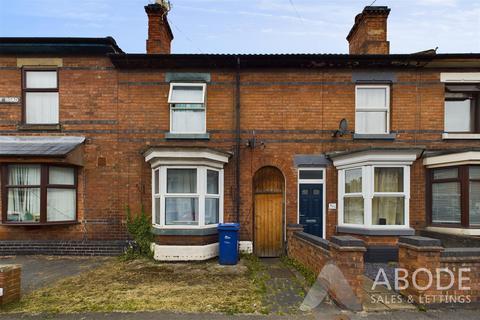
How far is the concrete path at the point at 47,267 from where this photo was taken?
22.7 ft

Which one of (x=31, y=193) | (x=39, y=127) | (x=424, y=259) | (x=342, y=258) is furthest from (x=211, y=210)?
(x=39, y=127)

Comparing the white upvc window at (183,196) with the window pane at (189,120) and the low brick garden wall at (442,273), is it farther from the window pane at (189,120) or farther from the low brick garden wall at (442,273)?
the low brick garden wall at (442,273)

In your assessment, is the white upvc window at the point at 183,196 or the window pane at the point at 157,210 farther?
the window pane at the point at 157,210

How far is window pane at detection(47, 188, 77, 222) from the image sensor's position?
9.42m

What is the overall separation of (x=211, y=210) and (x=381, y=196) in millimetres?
4823

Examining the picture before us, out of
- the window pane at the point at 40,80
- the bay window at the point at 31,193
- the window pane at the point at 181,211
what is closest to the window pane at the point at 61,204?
the bay window at the point at 31,193

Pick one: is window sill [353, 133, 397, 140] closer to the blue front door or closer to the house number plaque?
the blue front door

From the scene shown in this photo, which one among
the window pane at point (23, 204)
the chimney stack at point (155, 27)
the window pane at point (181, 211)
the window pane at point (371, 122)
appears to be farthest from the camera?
the chimney stack at point (155, 27)

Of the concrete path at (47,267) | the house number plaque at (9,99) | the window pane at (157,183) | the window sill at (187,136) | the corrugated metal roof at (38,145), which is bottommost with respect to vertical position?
the concrete path at (47,267)

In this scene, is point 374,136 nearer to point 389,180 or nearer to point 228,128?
point 389,180

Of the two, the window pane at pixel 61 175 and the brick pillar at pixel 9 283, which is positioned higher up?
the window pane at pixel 61 175

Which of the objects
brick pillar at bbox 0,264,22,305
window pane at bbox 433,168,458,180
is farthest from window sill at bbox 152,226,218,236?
window pane at bbox 433,168,458,180

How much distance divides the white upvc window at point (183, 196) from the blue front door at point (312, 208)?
2.71 metres

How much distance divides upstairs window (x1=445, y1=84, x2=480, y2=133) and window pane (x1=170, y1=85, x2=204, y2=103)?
767 centimetres
